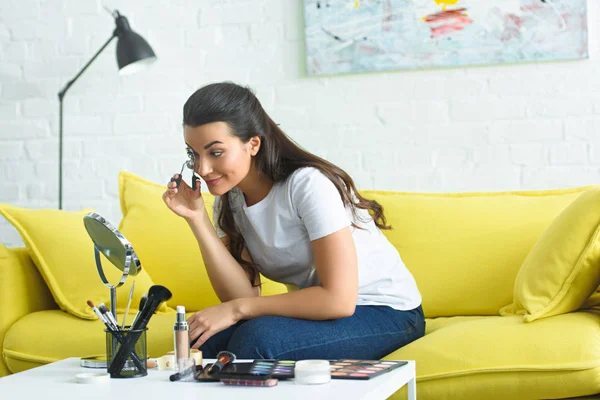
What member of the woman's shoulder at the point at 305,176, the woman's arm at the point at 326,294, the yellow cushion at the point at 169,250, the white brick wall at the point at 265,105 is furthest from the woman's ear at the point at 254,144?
the white brick wall at the point at 265,105

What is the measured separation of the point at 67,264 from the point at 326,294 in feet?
3.15

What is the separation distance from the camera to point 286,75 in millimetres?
3090

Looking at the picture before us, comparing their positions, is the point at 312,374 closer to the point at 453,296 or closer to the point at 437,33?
the point at 453,296

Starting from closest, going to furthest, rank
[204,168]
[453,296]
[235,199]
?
[204,168] < [235,199] < [453,296]

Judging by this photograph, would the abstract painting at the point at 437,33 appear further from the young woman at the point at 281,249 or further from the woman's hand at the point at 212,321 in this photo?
the woman's hand at the point at 212,321

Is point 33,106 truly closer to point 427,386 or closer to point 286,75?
point 286,75

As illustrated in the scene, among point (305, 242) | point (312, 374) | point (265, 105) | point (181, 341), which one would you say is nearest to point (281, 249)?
point (305, 242)

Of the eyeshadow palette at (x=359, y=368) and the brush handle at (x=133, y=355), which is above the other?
the brush handle at (x=133, y=355)

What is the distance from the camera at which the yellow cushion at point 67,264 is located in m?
2.30

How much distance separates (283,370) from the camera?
4.45 ft

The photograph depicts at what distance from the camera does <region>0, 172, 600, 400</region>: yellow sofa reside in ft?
5.62

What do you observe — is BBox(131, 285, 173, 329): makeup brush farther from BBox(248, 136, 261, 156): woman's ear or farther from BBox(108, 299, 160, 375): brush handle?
BBox(248, 136, 261, 156): woman's ear

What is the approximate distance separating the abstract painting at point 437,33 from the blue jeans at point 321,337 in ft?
4.26

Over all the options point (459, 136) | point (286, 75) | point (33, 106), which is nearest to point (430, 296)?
point (459, 136)
